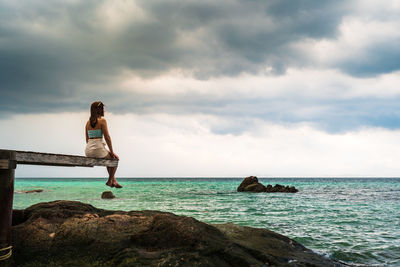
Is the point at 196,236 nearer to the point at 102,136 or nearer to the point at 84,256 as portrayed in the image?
the point at 84,256

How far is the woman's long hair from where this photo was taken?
844cm

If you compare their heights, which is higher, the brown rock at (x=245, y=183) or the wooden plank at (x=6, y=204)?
the wooden plank at (x=6, y=204)

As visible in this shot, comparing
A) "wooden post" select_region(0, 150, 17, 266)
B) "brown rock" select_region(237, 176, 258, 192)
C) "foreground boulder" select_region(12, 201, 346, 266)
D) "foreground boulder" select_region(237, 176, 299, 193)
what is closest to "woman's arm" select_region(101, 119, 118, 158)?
"foreground boulder" select_region(12, 201, 346, 266)

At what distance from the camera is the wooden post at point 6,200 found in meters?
5.23

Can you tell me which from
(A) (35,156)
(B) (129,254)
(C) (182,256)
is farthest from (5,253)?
(C) (182,256)

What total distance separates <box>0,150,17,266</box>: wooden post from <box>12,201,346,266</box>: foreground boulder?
0.85ft

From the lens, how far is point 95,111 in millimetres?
8430

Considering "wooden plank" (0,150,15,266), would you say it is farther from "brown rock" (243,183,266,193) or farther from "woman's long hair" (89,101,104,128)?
"brown rock" (243,183,266,193)

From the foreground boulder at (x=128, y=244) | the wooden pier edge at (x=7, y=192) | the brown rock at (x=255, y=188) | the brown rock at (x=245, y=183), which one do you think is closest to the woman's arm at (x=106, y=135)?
the foreground boulder at (x=128, y=244)

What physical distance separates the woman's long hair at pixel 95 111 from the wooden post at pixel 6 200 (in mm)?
3187

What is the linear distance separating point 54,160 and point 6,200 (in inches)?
47.4

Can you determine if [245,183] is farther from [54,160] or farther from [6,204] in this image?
[6,204]

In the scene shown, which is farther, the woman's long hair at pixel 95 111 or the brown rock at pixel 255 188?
the brown rock at pixel 255 188

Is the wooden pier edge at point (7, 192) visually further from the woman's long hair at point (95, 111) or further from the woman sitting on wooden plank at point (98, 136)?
the woman's long hair at point (95, 111)
